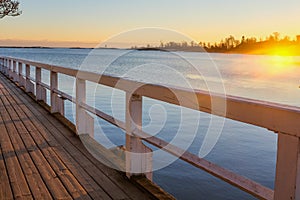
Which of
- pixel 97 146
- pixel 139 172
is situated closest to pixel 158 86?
pixel 139 172

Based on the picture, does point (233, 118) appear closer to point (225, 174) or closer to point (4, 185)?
point (225, 174)

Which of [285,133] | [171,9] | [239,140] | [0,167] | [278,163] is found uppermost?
[171,9]

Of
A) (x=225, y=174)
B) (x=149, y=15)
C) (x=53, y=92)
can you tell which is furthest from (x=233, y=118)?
(x=149, y=15)

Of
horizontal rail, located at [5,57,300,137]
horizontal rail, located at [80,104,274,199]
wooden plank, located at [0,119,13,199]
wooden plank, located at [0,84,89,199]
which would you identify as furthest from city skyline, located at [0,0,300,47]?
horizontal rail, located at [80,104,274,199]

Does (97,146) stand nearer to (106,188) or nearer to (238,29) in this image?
(106,188)

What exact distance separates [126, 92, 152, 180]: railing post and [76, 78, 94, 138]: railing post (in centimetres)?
154

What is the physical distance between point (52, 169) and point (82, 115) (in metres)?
1.21

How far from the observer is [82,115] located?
4.21 metres

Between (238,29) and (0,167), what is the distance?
64631mm

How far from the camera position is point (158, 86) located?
237 centimetres

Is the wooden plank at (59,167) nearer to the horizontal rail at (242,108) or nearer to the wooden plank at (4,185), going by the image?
the wooden plank at (4,185)

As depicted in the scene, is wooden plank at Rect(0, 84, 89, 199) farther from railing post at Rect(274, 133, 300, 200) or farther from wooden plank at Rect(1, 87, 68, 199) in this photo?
railing post at Rect(274, 133, 300, 200)

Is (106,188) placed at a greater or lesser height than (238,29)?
lesser

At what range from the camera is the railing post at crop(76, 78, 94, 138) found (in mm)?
4211
